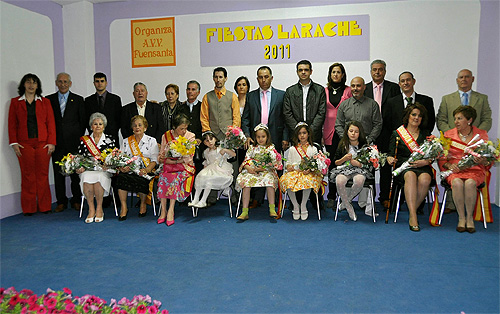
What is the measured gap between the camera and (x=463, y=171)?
4.48m

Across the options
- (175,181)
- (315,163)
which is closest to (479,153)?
(315,163)

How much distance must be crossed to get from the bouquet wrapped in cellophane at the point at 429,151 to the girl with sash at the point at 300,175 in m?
0.92

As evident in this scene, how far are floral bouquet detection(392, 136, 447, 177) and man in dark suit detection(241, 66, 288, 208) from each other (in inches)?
60.5

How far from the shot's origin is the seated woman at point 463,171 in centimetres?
434

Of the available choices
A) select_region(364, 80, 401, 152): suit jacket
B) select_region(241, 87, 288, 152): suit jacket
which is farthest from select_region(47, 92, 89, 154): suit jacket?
select_region(364, 80, 401, 152): suit jacket

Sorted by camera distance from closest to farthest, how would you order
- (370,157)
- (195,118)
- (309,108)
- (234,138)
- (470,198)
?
(470,198) → (370,157) → (234,138) → (309,108) → (195,118)

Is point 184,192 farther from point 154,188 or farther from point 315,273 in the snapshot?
point 315,273

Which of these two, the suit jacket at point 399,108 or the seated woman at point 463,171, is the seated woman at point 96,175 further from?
the seated woman at point 463,171

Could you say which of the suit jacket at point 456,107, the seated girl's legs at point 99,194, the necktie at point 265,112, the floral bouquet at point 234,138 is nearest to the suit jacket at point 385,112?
the suit jacket at point 456,107

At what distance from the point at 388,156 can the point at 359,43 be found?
194 centimetres

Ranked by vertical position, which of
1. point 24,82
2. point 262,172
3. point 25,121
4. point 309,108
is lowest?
point 262,172

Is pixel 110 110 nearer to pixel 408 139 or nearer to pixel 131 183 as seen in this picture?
pixel 131 183

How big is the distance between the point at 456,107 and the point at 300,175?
220 centimetres

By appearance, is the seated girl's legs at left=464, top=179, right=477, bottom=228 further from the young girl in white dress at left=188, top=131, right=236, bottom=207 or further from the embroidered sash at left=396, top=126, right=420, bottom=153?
the young girl in white dress at left=188, top=131, right=236, bottom=207
